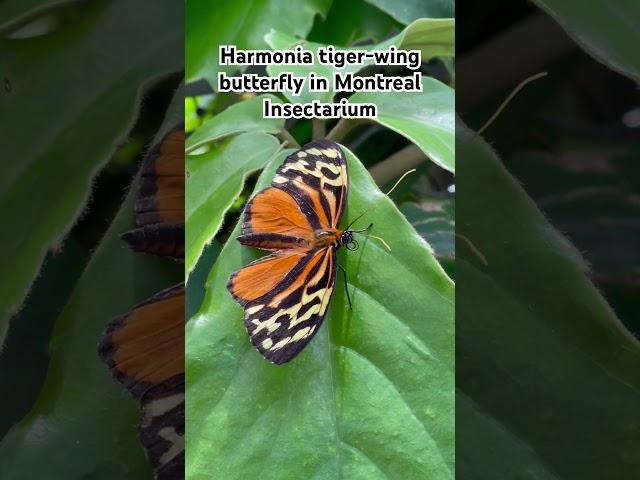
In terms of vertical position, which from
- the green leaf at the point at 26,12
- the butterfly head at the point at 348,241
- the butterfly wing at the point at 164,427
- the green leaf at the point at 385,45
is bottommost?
the butterfly wing at the point at 164,427

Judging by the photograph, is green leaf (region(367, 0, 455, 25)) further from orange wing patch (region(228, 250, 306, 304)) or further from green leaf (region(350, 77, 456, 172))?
orange wing patch (region(228, 250, 306, 304))

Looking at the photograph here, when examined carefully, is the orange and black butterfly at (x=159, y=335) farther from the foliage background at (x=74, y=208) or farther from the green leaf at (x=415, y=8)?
the green leaf at (x=415, y=8)

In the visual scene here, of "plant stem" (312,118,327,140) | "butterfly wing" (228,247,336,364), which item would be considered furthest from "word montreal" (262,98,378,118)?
"butterfly wing" (228,247,336,364)

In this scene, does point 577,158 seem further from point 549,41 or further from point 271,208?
point 271,208

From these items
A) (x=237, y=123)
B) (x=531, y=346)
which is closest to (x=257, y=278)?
(x=237, y=123)

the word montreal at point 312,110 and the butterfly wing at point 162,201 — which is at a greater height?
the word montreal at point 312,110

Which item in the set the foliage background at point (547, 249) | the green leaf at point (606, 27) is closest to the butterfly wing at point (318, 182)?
the foliage background at point (547, 249)

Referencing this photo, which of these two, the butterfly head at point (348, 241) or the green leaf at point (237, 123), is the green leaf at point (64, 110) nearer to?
the green leaf at point (237, 123)
